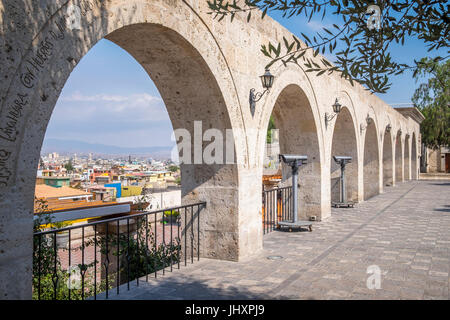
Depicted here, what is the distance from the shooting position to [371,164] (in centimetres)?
1524

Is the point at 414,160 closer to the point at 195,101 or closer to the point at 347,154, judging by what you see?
the point at 347,154

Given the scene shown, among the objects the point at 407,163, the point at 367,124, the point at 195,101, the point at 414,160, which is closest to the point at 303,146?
the point at 195,101

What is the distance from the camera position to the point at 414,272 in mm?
4738

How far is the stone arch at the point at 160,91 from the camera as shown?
253 cm

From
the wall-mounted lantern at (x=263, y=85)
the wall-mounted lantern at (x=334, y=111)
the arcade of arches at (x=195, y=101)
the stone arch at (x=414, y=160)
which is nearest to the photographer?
the arcade of arches at (x=195, y=101)

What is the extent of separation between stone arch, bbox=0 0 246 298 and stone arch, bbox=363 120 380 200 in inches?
407

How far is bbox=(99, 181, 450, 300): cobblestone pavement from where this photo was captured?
13.3 feet

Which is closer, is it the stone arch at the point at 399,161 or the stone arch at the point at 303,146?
the stone arch at the point at 303,146

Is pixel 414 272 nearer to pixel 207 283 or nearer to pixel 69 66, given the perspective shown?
pixel 207 283

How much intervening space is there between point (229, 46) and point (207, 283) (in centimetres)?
295

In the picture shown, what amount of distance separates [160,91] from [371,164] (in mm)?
11921

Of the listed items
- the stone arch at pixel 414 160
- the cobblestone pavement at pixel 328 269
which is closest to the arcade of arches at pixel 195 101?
the cobblestone pavement at pixel 328 269

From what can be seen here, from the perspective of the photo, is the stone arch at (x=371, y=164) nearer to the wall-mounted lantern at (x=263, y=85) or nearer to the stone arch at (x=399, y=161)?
the stone arch at (x=399, y=161)
